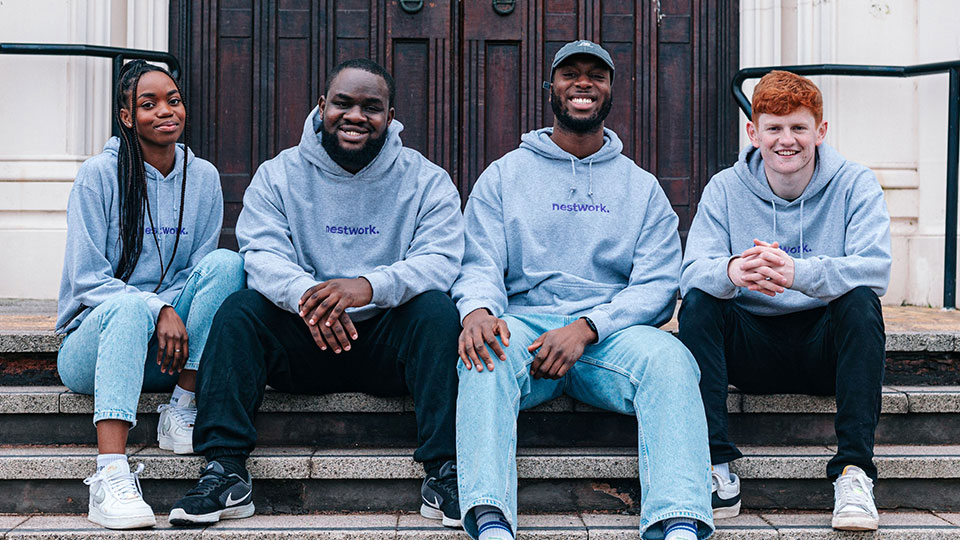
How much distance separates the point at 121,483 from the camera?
2682mm

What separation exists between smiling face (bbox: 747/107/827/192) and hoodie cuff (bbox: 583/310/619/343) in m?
0.79

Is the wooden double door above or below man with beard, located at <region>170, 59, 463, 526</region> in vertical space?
above

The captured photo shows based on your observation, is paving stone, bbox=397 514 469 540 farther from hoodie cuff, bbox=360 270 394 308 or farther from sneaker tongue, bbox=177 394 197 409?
sneaker tongue, bbox=177 394 197 409

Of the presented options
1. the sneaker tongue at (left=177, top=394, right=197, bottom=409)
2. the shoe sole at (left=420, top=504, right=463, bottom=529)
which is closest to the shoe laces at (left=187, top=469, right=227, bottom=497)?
the sneaker tongue at (left=177, top=394, right=197, bottom=409)

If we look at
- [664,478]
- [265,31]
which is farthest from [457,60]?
[664,478]

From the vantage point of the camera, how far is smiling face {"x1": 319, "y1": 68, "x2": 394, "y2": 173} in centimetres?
311

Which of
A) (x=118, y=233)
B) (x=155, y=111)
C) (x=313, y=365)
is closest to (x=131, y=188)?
(x=118, y=233)

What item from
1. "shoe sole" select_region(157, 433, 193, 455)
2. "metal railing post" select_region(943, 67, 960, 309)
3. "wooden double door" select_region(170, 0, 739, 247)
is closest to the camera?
"shoe sole" select_region(157, 433, 193, 455)

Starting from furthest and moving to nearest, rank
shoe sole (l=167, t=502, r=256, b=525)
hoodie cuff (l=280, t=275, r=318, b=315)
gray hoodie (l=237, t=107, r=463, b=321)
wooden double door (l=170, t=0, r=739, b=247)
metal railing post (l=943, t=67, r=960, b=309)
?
1. wooden double door (l=170, t=0, r=739, b=247)
2. metal railing post (l=943, t=67, r=960, b=309)
3. gray hoodie (l=237, t=107, r=463, b=321)
4. hoodie cuff (l=280, t=275, r=318, b=315)
5. shoe sole (l=167, t=502, r=256, b=525)

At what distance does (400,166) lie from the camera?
3.20m

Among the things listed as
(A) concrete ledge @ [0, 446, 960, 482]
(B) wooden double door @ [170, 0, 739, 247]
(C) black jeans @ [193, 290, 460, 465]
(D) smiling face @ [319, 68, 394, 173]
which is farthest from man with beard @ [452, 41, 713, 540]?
(B) wooden double door @ [170, 0, 739, 247]

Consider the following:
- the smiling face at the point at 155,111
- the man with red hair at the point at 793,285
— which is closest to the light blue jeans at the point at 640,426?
A: the man with red hair at the point at 793,285

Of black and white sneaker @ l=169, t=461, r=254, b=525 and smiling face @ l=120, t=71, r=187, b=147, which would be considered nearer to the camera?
black and white sneaker @ l=169, t=461, r=254, b=525

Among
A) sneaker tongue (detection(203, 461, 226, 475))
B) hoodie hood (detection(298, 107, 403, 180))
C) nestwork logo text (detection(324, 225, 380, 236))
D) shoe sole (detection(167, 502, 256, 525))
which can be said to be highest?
hoodie hood (detection(298, 107, 403, 180))
